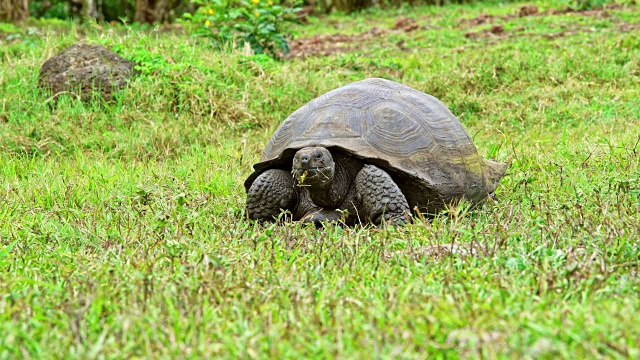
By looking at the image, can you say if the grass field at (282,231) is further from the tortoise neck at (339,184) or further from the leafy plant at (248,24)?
the leafy plant at (248,24)

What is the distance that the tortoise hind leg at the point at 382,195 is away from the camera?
359 centimetres

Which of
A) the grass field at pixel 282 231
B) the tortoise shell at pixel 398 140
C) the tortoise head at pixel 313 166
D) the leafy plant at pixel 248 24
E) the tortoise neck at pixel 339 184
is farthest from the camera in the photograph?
the leafy plant at pixel 248 24

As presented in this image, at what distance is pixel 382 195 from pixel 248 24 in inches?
220

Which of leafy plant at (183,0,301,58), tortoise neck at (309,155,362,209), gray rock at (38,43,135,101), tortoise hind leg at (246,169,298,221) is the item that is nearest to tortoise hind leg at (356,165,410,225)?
tortoise neck at (309,155,362,209)

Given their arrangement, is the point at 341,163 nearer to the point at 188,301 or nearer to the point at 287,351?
the point at 188,301

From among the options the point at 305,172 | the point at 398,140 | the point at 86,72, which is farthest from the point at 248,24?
the point at 305,172

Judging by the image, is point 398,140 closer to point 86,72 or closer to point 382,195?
point 382,195

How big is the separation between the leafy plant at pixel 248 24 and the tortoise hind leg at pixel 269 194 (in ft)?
16.0

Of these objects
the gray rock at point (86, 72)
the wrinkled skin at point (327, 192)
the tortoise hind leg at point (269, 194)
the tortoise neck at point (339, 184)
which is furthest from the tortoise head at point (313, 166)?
the gray rock at point (86, 72)

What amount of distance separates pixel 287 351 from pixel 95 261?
50.5 inches

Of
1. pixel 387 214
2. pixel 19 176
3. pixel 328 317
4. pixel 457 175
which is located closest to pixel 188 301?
pixel 328 317

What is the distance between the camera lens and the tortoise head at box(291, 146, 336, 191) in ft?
11.6

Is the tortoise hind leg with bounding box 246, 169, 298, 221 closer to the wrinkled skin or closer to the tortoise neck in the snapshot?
the wrinkled skin

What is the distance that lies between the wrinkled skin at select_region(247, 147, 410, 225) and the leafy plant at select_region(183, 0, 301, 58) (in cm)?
491
